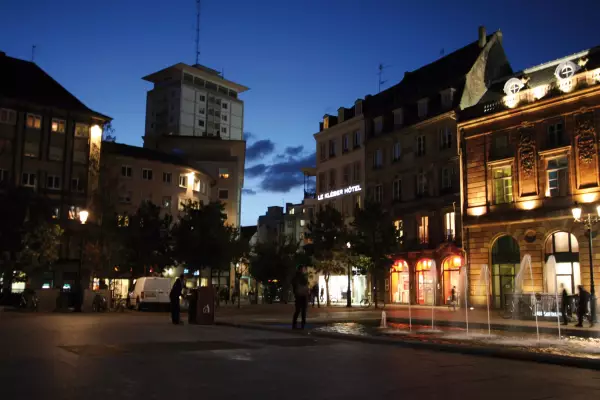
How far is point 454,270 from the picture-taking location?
148 feet

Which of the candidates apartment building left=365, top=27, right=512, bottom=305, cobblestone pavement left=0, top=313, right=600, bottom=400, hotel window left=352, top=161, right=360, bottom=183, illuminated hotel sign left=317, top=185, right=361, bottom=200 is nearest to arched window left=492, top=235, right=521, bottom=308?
apartment building left=365, top=27, right=512, bottom=305

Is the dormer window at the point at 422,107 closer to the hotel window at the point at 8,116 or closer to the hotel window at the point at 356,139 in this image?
the hotel window at the point at 356,139

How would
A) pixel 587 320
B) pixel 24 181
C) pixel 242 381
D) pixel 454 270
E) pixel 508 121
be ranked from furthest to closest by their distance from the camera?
1. pixel 24 181
2. pixel 454 270
3. pixel 508 121
4. pixel 587 320
5. pixel 242 381

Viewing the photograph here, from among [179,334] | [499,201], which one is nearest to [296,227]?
[499,201]

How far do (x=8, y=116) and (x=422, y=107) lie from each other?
3616 cm

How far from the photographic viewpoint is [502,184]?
39.0 metres

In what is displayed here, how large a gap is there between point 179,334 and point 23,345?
4.80m

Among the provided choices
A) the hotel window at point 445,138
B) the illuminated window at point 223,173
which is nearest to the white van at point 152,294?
the hotel window at point 445,138

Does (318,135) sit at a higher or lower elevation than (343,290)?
higher

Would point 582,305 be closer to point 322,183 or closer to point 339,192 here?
point 339,192

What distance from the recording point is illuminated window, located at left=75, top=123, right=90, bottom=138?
59156 millimetres

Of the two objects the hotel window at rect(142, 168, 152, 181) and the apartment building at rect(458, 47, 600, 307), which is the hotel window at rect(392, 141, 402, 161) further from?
the hotel window at rect(142, 168, 152, 181)

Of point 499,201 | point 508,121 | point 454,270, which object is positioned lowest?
point 454,270

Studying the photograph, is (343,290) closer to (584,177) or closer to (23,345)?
(584,177)
